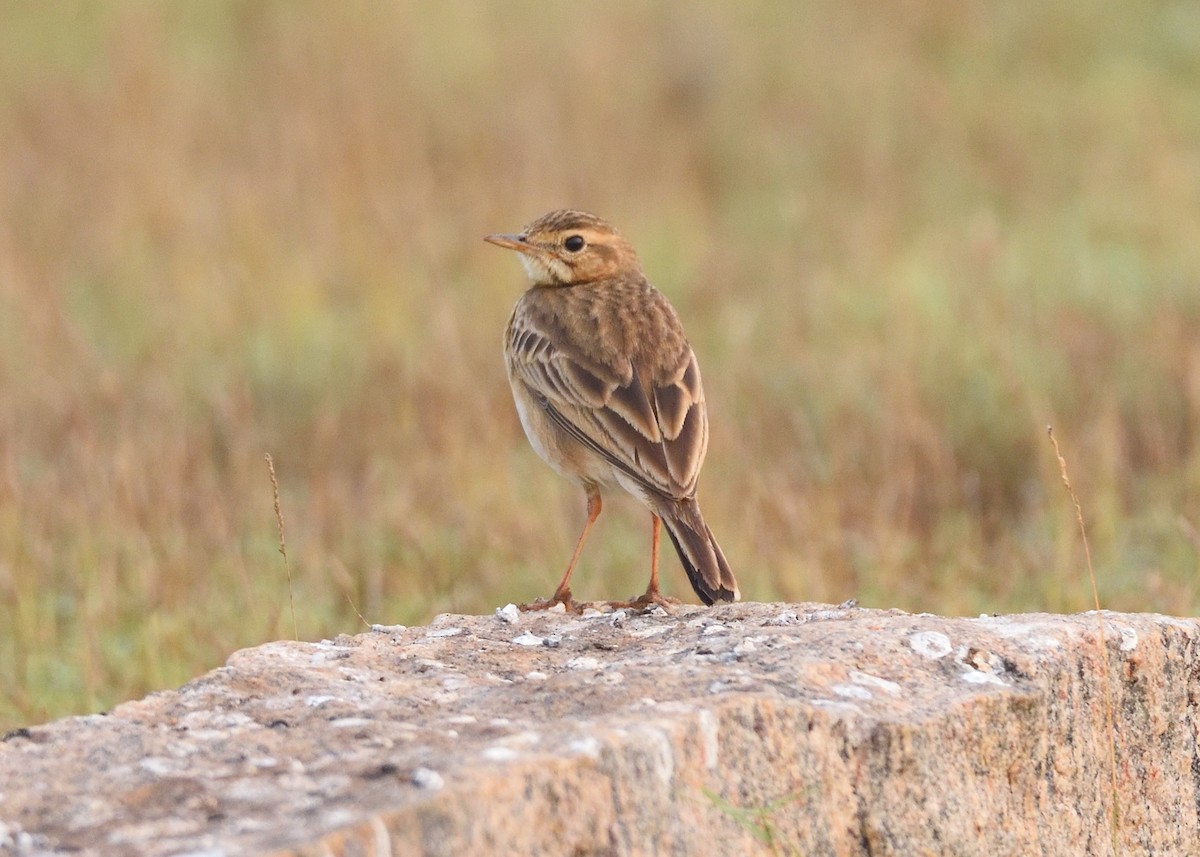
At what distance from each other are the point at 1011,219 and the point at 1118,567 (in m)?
6.67

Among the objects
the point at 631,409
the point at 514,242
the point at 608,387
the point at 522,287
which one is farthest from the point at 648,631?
the point at 522,287

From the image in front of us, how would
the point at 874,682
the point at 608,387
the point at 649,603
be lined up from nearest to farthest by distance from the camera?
the point at 874,682 < the point at 649,603 < the point at 608,387

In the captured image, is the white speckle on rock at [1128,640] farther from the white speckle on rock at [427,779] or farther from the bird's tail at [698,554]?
the white speckle on rock at [427,779]

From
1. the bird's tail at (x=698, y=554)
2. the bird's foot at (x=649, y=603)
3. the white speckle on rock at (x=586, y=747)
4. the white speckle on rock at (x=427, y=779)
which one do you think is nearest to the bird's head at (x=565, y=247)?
the bird's tail at (x=698, y=554)

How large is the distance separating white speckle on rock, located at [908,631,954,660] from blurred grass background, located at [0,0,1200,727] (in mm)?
2655

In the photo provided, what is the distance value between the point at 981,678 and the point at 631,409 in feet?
6.45

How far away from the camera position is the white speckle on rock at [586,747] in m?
2.87

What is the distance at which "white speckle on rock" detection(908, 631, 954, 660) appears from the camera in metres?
3.58

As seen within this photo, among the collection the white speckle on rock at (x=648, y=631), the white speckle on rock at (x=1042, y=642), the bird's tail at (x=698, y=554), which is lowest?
the white speckle on rock at (x=1042, y=642)

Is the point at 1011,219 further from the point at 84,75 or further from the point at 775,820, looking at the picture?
the point at 775,820

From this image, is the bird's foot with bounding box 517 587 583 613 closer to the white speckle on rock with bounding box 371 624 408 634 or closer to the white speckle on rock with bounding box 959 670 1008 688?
the white speckle on rock with bounding box 371 624 408 634

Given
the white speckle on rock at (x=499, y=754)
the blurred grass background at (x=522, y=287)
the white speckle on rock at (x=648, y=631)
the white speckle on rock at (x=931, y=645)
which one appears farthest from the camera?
the blurred grass background at (x=522, y=287)

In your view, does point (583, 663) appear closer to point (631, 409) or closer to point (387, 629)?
point (387, 629)

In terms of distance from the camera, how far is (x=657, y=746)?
2951 millimetres
